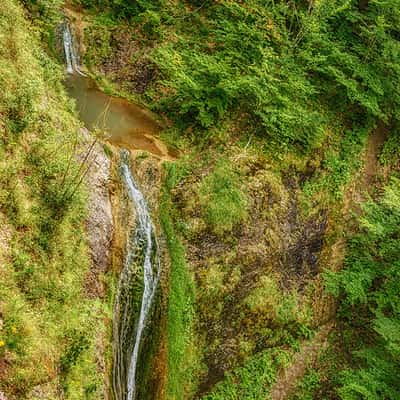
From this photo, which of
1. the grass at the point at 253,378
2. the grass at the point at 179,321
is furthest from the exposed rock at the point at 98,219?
the grass at the point at 253,378

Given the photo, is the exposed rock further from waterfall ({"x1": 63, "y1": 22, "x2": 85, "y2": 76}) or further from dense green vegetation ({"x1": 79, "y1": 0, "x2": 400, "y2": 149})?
waterfall ({"x1": 63, "y1": 22, "x2": 85, "y2": 76})

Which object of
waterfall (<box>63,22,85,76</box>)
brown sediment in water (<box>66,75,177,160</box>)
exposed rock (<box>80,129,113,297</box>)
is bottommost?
exposed rock (<box>80,129,113,297</box>)

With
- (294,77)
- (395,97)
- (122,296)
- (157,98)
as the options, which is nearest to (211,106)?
(157,98)

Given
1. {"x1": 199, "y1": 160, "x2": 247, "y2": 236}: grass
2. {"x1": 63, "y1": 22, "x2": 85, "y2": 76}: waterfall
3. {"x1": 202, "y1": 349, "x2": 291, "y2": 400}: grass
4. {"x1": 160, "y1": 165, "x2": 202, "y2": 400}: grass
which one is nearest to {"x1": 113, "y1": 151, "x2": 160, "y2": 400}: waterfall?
{"x1": 160, "y1": 165, "x2": 202, "y2": 400}: grass

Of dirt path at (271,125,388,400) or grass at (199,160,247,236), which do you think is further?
dirt path at (271,125,388,400)

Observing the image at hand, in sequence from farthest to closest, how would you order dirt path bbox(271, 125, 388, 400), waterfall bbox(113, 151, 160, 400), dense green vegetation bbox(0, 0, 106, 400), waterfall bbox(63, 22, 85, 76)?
1. waterfall bbox(63, 22, 85, 76)
2. dirt path bbox(271, 125, 388, 400)
3. waterfall bbox(113, 151, 160, 400)
4. dense green vegetation bbox(0, 0, 106, 400)
